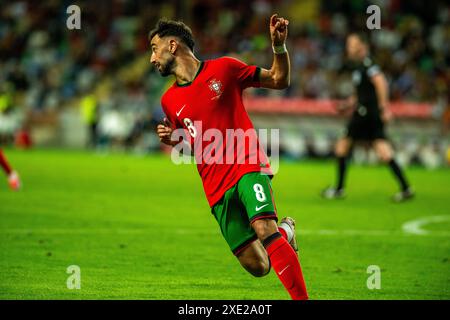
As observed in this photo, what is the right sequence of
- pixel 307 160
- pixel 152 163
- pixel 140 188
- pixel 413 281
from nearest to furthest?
pixel 413 281 → pixel 140 188 → pixel 152 163 → pixel 307 160

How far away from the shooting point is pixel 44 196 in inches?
615

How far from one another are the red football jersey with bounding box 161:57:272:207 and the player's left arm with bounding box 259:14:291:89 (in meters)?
0.11

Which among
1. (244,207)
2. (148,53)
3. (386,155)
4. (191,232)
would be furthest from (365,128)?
(148,53)

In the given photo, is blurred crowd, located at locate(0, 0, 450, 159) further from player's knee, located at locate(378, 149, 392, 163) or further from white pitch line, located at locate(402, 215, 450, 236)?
white pitch line, located at locate(402, 215, 450, 236)

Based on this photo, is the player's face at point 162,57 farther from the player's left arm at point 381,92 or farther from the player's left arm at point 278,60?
the player's left arm at point 381,92

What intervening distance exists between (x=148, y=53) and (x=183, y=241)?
A: 2507cm

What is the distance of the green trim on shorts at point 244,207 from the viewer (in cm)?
669

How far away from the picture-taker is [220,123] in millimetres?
6969

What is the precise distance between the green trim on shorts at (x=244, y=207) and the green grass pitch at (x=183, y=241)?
2.55ft

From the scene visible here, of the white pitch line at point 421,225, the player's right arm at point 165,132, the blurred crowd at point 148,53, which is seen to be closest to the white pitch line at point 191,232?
the white pitch line at point 421,225

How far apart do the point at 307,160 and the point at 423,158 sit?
3476 millimetres

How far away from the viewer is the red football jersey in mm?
6957

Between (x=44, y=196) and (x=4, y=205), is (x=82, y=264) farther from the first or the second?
(x=44, y=196)
